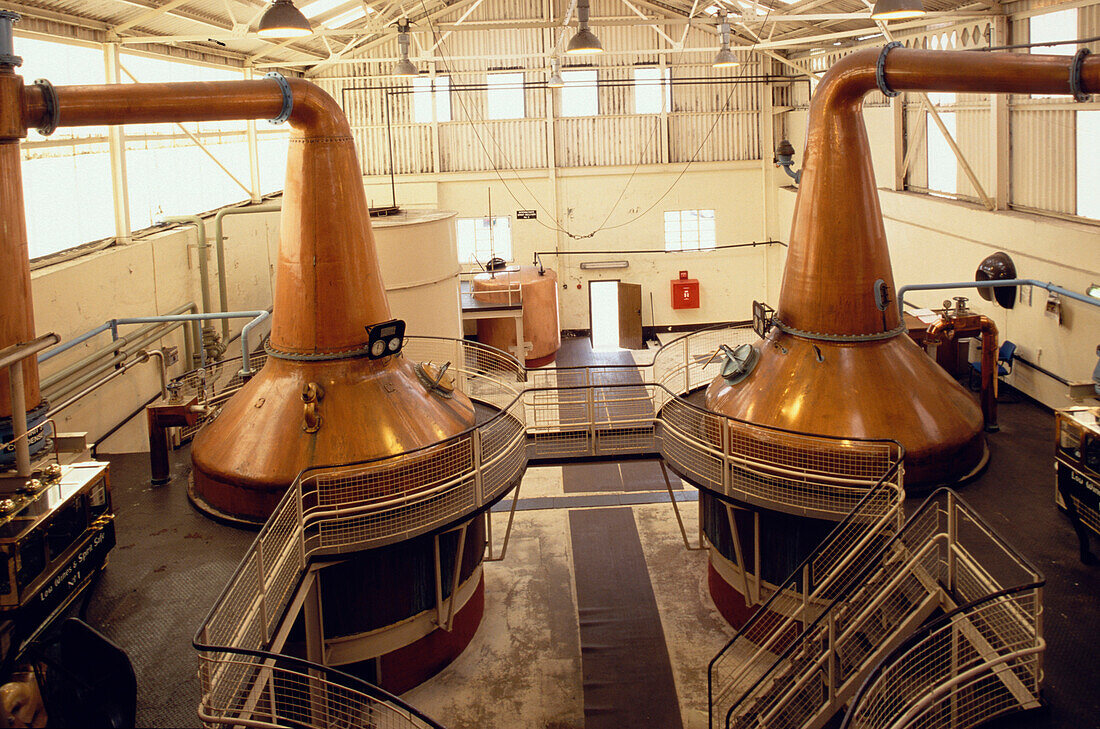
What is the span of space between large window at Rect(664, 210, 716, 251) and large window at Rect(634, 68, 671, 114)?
108 inches

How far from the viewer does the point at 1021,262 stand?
13.1 meters

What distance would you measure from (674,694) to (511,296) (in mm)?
12924

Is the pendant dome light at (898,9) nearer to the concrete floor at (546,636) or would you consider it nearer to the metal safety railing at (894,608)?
Answer: the metal safety railing at (894,608)

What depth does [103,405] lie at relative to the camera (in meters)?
11.9

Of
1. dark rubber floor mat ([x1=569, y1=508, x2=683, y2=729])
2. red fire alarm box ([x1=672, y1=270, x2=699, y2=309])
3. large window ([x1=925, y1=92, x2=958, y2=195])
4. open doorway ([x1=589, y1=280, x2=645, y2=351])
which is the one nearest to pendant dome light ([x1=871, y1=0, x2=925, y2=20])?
large window ([x1=925, y1=92, x2=958, y2=195])

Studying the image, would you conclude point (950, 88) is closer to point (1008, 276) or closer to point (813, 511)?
point (813, 511)

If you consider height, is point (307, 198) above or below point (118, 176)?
below

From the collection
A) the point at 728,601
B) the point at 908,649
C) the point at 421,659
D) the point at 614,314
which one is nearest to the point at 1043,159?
the point at 728,601

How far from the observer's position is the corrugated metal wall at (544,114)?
2453 cm

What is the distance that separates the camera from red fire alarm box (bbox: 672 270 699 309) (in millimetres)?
25781

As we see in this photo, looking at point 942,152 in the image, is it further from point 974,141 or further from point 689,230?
point 689,230

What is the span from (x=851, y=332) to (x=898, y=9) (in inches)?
143

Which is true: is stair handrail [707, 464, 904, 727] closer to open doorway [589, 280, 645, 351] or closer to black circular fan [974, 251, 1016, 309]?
black circular fan [974, 251, 1016, 309]

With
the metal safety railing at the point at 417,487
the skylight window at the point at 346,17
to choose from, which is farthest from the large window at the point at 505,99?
the metal safety railing at the point at 417,487
